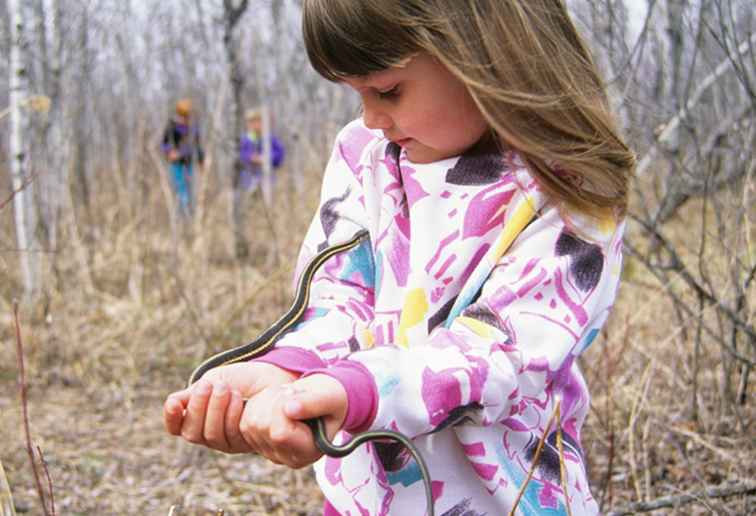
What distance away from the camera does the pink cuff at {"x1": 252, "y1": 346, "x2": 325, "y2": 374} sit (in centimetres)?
111

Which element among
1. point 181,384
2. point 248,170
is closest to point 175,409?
point 181,384

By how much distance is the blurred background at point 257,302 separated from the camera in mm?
2488

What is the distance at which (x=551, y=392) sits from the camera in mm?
1199

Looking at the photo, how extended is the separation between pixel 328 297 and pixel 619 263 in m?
0.41

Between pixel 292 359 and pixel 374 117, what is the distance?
1.09 feet

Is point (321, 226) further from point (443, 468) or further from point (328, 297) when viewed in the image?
point (443, 468)

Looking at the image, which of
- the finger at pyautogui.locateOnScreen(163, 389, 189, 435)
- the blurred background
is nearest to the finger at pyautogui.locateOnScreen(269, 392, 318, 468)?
the finger at pyautogui.locateOnScreen(163, 389, 189, 435)

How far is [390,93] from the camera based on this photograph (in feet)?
3.77

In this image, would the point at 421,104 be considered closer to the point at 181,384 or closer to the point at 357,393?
the point at 357,393

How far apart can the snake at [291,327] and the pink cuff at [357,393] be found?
2 centimetres

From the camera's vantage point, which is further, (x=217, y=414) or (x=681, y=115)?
(x=681, y=115)

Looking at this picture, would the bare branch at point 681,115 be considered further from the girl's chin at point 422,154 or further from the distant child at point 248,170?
the distant child at point 248,170

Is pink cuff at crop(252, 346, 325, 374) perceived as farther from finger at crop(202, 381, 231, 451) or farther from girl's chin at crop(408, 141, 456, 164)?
girl's chin at crop(408, 141, 456, 164)

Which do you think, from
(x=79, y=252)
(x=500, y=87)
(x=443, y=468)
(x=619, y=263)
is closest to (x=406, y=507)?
(x=443, y=468)
